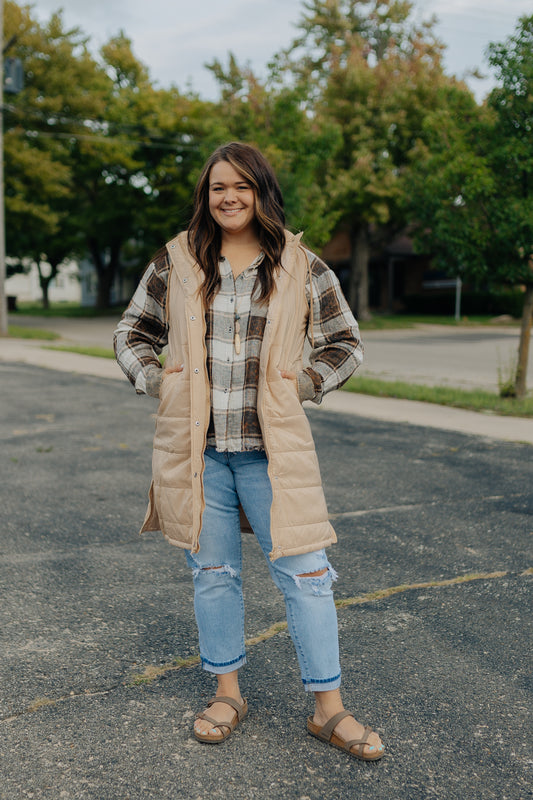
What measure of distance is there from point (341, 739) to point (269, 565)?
0.60 metres

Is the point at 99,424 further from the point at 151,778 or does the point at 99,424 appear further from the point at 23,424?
the point at 151,778

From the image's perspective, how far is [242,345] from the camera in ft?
8.29

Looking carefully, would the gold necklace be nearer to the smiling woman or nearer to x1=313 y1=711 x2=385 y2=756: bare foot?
the smiling woman

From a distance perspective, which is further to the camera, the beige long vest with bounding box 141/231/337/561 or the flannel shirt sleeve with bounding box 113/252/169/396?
the flannel shirt sleeve with bounding box 113/252/169/396

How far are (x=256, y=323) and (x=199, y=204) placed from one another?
0.45 m

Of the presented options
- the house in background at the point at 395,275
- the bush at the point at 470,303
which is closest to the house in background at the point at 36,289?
the house in background at the point at 395,275

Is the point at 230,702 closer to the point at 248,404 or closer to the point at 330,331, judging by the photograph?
the point at 248,404

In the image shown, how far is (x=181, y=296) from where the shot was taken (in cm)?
252

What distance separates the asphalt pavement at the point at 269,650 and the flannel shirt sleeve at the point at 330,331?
1184mm

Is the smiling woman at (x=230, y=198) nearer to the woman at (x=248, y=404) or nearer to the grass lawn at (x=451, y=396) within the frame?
the woman at (x=248, y=404)

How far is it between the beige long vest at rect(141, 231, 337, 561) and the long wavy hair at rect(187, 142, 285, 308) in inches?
1.5

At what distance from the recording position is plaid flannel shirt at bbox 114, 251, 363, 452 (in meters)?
2.52

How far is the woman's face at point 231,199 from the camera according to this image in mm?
2514

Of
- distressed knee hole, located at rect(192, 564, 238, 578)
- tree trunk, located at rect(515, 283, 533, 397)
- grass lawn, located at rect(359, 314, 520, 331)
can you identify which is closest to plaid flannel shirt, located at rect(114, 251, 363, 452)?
distressed knee hole, located at rect(192, 564, 238, 578)
